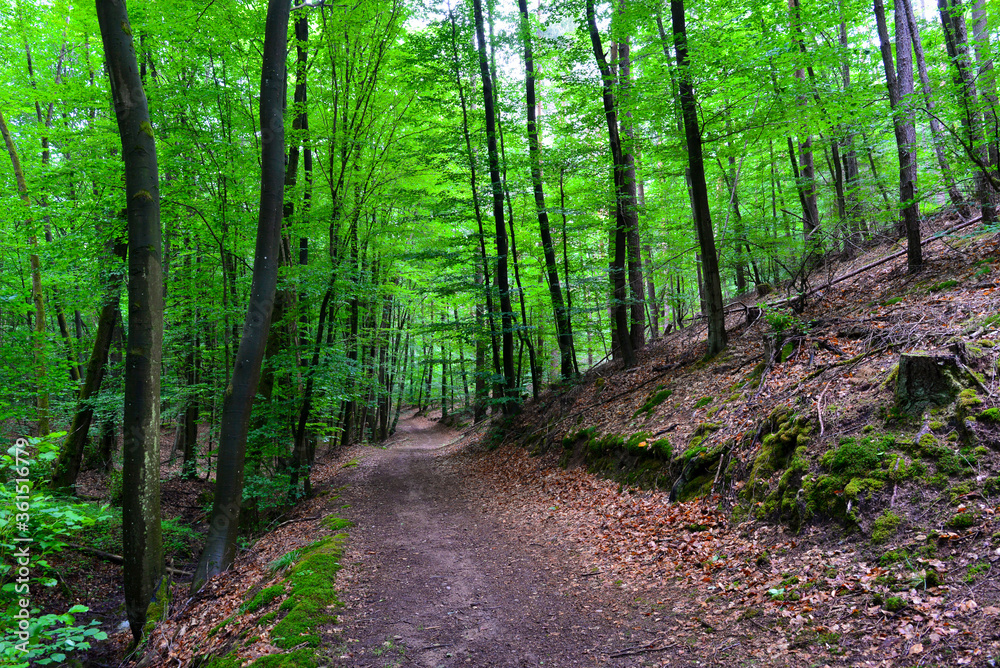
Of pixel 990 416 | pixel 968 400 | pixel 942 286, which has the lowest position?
pixel 990 416

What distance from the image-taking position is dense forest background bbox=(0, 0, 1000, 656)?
25.9 ft

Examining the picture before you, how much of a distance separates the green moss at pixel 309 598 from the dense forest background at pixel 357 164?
1632 millimetres

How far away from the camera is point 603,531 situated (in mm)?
6527

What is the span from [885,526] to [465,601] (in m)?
3.86

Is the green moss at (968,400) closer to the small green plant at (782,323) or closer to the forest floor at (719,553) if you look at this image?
the forest floor at (719,553)

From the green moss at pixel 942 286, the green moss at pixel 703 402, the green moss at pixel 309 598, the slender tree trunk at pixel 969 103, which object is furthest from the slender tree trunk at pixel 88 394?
the slender tree trunk at pixel 969 103

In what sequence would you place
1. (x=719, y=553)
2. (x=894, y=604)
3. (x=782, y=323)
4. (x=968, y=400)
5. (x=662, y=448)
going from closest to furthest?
(x=894, y=604) → (x=968, y=400) → (x=719, y=553) → (x=662, y=448) → (x=782, y=323)

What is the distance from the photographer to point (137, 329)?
5750 millimetres

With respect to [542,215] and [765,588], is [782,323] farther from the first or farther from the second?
[542,215]

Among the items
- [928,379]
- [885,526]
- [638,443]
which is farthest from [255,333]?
[928,379]

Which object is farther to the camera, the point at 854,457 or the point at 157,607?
the point at 157,607

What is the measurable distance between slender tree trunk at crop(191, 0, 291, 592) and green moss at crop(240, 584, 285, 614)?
174 cm

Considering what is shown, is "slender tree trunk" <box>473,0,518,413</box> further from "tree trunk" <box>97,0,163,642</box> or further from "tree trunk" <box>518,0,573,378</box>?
"tree trunk" <box>97,0,163,642</box>

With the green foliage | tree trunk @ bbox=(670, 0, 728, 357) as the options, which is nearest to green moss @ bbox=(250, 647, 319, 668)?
the green foliage
